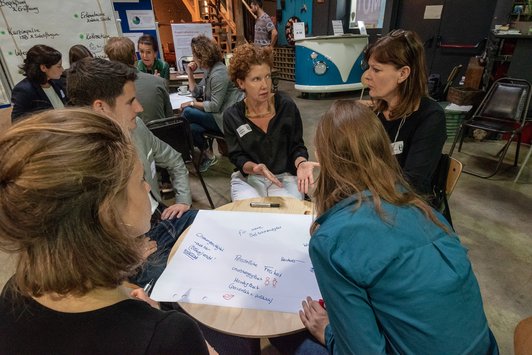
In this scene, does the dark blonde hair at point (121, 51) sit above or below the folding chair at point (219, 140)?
above

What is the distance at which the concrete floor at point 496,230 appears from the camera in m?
1.73

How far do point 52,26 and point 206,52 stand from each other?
A: 4.87 ft

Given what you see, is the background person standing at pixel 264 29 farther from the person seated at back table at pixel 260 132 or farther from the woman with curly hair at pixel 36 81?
the person seated at back table at pixel 260 132

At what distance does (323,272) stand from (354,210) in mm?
167

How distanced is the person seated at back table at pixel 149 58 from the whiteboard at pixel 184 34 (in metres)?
1.10

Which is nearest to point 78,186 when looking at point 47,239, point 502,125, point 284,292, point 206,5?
point 47,239

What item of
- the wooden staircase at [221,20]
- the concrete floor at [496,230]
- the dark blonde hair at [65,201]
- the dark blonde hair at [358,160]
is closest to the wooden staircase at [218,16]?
the wooden staircase at [221,20]

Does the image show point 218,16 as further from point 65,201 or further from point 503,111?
point 65,201

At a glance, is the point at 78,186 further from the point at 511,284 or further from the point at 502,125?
the point at 502,125

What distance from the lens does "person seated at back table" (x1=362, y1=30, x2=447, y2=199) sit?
154 centimetres

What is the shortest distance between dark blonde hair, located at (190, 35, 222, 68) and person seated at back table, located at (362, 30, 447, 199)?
67.8 inches

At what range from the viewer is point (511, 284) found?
187 cm

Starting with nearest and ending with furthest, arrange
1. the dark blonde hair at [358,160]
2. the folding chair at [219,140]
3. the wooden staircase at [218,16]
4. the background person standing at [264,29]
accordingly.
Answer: the dark blonde hair at [358,160] < the folding chair at [219,140] < the background person standing at [264,29] < the wooden staircase at [218,16]

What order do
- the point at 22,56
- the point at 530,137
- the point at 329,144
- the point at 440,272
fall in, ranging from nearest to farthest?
the point at 440,272, the point at 329,144, the point at 22,56, the point at 530,137
